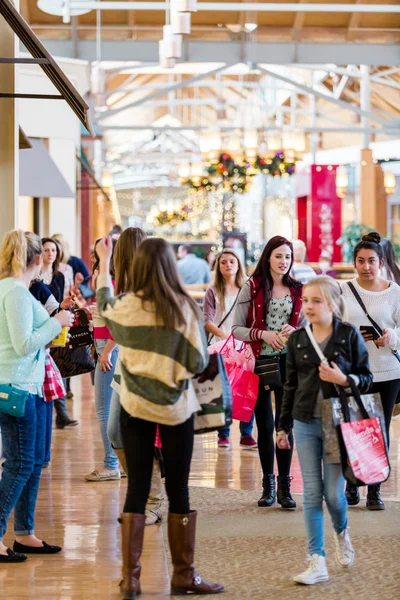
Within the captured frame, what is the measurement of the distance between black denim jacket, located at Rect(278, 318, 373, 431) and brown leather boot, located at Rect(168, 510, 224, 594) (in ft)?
2.19

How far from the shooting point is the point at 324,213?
22469mm

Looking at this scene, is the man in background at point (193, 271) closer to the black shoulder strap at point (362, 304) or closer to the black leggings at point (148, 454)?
the black shoulder strap at point (362, 304)

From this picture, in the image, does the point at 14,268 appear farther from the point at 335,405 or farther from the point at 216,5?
the point at 216,5

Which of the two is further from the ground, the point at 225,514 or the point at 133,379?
the point at 133,379

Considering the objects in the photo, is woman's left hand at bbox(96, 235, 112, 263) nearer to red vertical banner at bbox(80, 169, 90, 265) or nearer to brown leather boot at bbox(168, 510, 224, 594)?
brown leather boot at bbox(168, 510, 224, 594)

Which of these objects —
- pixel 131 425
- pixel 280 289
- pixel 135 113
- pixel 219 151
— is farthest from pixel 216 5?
pixel 135 113

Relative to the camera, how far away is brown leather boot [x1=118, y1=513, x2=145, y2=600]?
13.2ft

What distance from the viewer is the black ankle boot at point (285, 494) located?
18.8ft

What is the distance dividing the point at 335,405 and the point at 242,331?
5.30ft

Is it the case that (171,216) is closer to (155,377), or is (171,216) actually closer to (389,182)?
(389,182)

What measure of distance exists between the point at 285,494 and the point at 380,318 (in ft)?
3.71

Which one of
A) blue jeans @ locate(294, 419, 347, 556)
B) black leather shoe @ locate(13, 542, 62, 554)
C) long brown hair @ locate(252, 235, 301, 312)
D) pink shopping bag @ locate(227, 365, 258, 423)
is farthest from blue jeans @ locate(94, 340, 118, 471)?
blue jeans @ locate(294, 419, 347, 556)

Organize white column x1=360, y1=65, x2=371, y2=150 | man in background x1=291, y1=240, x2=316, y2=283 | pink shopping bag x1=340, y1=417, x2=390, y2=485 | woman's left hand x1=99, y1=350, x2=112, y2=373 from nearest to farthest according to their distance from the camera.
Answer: pink shopping bag x1=340, y1=417, x2=390, y2=485, woman's left hand x1=99, y1=350, x2=112, y2=373, man in background x1=291, y1=240, x2=316, y2=283, white column x1=360, y1=65, x2=371, y2=150

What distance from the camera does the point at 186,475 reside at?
4.09 metres
